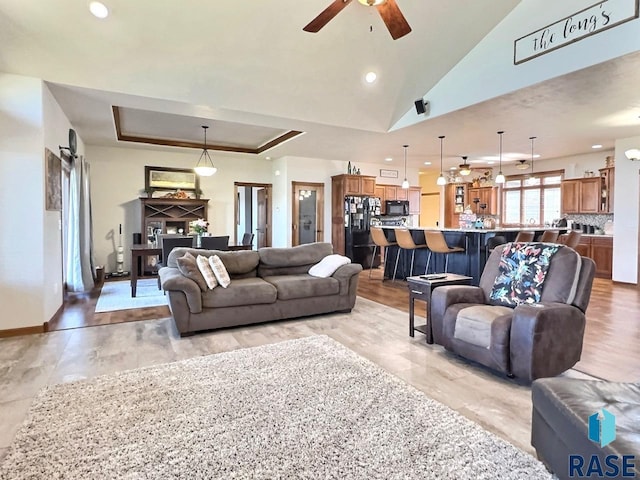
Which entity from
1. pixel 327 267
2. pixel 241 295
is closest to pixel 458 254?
pixel 327 267

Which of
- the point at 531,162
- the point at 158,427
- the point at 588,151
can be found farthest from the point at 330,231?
the point at 158,427

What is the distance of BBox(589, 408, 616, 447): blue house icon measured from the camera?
135 centimetres

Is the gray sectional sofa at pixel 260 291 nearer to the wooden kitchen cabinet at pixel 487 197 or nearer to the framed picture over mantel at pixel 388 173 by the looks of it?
the framed picture over mantel at pixel 388 173

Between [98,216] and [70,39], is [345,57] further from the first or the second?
[98,216]

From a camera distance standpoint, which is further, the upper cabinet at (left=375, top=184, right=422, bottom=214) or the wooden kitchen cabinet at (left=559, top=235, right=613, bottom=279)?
the upper cabinet at (left=375, top=184, right=422, bottom=214)

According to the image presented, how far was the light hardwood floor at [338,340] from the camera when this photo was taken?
2.40m

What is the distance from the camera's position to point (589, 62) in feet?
11.6

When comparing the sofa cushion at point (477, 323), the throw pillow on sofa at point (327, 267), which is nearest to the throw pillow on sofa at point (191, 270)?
the throw pillow on sofa at point (327, 267)

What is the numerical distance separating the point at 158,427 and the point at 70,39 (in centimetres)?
371

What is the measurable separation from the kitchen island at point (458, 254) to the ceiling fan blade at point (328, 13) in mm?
3778

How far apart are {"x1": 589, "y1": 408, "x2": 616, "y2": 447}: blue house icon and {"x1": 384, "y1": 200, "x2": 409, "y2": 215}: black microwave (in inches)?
316

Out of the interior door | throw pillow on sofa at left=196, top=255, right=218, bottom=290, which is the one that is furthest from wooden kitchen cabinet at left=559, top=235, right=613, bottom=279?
throw pillow on sofa at left=196, top=255, right=218, bottom=290

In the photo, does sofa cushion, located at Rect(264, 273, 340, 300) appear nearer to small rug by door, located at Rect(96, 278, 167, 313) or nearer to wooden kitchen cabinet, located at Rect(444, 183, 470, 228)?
small rug by door, located at Rect(96, 278, 167, 313)

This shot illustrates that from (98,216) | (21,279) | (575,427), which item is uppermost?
(98,216)
